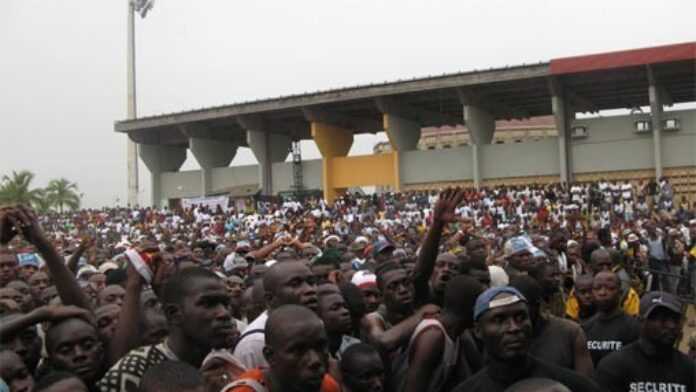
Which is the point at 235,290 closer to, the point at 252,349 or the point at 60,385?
the point at 252,349

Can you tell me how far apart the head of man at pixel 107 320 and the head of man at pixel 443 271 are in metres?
2.06

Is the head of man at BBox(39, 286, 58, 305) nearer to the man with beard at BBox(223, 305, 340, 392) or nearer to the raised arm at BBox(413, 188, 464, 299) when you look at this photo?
the raised arm at BBox(413, 188, 464, 299)

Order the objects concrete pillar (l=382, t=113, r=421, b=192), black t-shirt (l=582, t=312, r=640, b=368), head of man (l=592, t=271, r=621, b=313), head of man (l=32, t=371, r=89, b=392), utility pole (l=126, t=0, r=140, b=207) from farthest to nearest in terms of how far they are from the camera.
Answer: utility pole (l=126, t=0, r=140, b=207) < concrete pillar (l=382, t=113, r=421, b=192) < head of man (l=592, t=271, r=621, b=313) < black t-shirt (l=582, t=312, r=640, b=368) < head of man (l=32, t=371, r=89, b=392)

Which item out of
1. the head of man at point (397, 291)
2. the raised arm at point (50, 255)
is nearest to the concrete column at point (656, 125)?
the head of man at point (397, 291)

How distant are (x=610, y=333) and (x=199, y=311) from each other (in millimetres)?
2665

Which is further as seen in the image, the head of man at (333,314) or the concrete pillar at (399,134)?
the concrete pillar at (399,134)

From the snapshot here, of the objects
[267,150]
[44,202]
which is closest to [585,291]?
[267,150]

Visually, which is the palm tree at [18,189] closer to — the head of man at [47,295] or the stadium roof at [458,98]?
the stadium roof at [458,98]

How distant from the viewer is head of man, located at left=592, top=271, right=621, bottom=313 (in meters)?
4.45

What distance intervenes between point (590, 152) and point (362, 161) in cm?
968

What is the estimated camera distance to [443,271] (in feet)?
16.1

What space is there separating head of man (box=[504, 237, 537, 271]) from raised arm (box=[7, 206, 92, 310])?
3.42 m

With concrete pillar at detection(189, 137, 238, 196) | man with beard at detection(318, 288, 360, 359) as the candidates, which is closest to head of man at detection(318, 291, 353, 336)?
man with beard at detection(318, 288, 360, 359)

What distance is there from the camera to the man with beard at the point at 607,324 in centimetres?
425
